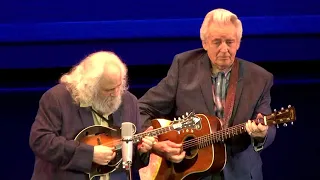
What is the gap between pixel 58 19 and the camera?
14.1 feet

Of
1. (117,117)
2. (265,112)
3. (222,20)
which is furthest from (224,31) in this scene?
(117,117)

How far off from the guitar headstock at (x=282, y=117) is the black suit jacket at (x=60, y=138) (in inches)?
32.8

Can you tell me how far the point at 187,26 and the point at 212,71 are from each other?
67 cm

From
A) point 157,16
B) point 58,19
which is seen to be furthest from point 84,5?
point 157,16

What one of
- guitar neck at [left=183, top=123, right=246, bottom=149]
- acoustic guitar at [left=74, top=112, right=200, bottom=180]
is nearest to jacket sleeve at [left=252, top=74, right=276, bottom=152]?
guitar neck at [left=183, top=123, right=246, bottom=149]

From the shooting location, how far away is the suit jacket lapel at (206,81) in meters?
3.54

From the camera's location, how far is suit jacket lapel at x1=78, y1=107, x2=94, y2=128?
3.11m

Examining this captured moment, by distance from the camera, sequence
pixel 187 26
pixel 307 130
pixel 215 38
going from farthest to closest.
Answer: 1. pixel 307 130
2. pixel 187 26
3. pixel 215 38

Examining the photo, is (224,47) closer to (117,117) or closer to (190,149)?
(190,149)

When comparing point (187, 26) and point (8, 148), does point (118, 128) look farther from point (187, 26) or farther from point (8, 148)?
point (8, 148)

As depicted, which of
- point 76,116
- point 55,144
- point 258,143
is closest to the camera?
point 55,144

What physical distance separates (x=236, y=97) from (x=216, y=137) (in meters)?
0.25

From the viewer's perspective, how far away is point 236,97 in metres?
3.51

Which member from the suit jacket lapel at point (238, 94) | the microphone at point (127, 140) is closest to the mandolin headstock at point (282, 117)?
the suit jacket lapel at point (238, 94)
